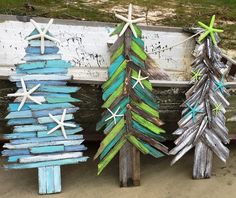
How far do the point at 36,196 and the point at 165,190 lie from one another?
1149 mm

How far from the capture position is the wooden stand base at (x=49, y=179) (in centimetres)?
457

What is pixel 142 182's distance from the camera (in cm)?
484

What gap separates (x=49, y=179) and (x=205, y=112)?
1530 millimetres

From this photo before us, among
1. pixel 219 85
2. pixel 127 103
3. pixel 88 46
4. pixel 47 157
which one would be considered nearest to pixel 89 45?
pixel 88 46

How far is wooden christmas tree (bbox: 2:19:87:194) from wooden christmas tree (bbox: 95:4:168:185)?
29 centimetres

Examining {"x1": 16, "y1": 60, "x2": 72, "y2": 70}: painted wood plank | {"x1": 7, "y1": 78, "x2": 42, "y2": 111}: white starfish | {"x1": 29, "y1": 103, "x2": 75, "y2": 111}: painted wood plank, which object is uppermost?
{"x1": 16, "y1": 60, "x2": 72, "y2": 70}: painted wood plank

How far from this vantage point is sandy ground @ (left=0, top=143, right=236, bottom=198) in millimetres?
4656

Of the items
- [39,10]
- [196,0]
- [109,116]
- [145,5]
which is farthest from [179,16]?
[109,116]

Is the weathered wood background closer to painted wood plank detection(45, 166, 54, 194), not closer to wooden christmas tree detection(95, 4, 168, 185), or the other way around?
wooden christmas tree detection(95, 4, 168, 185)

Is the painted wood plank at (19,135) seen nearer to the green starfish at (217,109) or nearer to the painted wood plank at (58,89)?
the painted wood plank at (58,89)

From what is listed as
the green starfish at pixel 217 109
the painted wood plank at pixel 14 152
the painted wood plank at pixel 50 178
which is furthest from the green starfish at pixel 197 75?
the painted wood plank at pixel 14 152

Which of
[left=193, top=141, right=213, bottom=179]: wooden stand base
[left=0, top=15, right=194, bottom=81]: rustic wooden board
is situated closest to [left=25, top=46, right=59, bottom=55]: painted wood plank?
[left=193, top=141, right=213, bottom=179]: wooden stand base

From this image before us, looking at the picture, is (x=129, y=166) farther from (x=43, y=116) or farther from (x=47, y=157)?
(x=43, y=116)

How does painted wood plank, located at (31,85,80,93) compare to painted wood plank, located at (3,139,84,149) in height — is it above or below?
above
